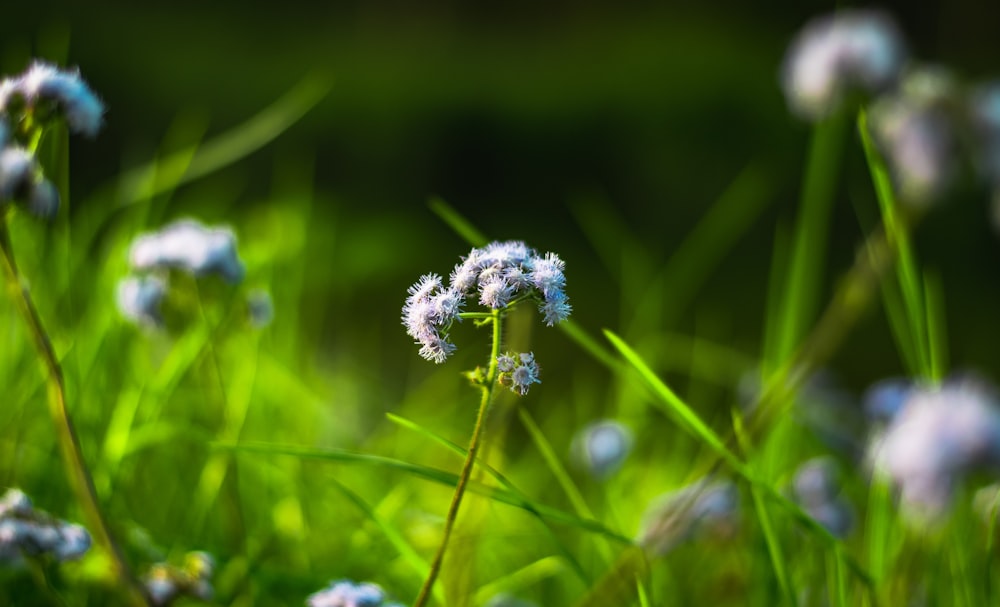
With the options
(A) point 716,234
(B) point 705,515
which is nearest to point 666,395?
(B) point 705,515

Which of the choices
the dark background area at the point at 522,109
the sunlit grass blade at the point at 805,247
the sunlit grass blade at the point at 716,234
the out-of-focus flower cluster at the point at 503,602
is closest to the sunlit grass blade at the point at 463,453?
the out-of-focus flower cluster at the point at 503,602

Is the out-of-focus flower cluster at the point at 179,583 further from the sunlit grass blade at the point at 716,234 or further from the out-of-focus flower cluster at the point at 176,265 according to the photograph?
the sunlit grass blade at the point at 716,234

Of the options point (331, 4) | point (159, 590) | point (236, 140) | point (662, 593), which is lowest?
point (159, 590)

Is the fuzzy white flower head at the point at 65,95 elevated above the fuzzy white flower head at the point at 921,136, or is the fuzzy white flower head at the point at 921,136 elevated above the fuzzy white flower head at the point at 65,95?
the fuzzy white flower head at the point at 921,136

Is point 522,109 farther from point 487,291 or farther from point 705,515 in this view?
point 487,291

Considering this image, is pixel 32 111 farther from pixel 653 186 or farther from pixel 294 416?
pixel 653 186

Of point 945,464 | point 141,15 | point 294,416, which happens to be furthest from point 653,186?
point 945,464

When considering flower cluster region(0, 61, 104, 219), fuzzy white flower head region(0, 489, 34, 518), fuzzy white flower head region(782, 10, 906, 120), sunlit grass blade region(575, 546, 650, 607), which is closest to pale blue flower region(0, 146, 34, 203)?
flower cluster region(0, 61, 104, 219)
